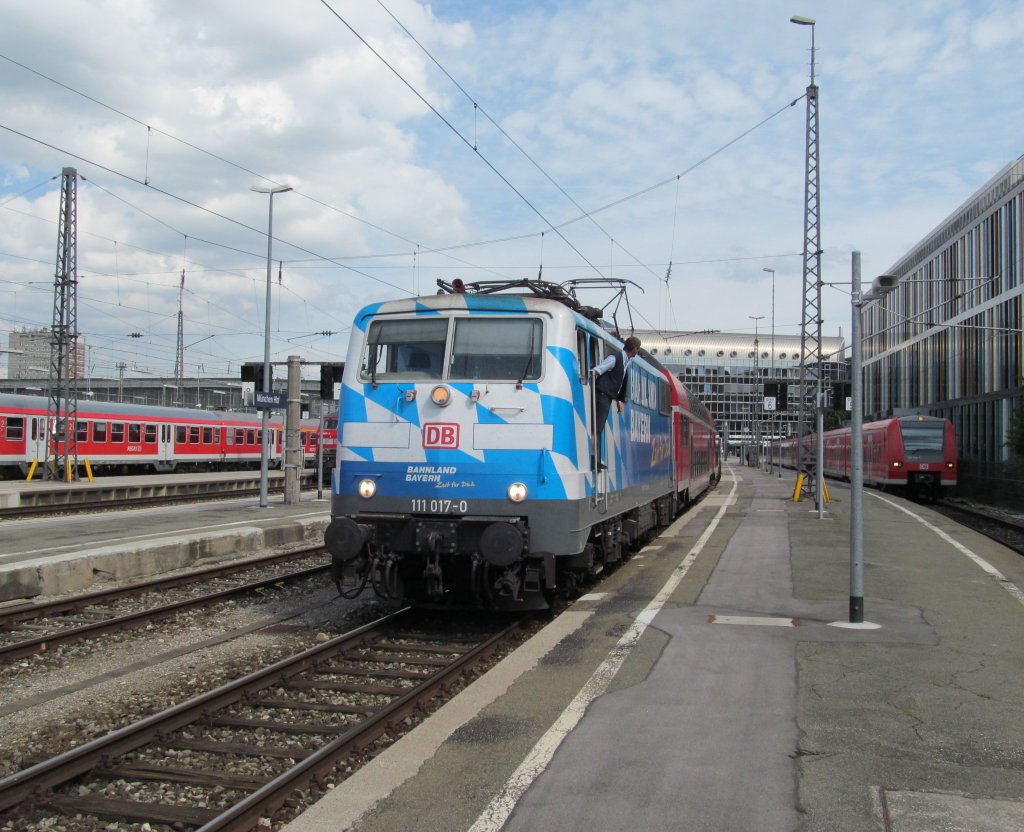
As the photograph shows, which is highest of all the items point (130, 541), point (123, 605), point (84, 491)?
point (84, 491)

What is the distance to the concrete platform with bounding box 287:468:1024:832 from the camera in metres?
4.31

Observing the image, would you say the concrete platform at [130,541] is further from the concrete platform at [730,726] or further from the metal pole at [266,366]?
the concrete platform at [730,726]

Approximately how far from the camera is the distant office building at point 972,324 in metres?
47.0

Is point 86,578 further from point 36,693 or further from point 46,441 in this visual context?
point 46,441

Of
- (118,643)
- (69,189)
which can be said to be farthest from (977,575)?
(69,189)

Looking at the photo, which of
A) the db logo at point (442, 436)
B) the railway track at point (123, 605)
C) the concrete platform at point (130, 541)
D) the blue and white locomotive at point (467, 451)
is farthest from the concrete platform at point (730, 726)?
the concrete platform at point (130, 541)

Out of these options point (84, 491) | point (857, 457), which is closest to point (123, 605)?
point (857, 457)

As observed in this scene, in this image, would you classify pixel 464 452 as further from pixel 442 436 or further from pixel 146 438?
pixel 146 438

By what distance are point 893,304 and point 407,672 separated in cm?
7067

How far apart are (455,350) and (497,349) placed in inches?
16.1

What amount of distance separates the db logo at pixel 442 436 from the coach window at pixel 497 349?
0.50 m

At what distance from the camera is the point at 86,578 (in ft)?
38.4

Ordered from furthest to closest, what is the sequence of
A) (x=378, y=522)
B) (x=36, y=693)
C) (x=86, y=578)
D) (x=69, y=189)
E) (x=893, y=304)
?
(x=893, y=304) → (x=69, y=189) → (x=86, y=578) → (x=378, y=522) → (x=36, y=693)

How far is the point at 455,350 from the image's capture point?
29.1ft
